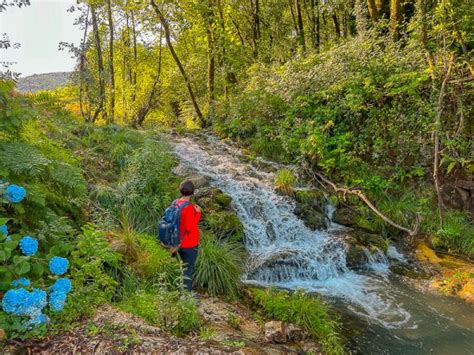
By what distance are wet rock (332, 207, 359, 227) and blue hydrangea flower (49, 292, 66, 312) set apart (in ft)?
24.2

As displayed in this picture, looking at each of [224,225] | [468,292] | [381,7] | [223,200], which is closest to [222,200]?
[223,200]

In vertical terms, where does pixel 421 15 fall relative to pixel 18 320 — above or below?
above

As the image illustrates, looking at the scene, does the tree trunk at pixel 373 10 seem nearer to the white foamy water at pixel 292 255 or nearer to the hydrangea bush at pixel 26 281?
the white foamy water at pixel 292 255

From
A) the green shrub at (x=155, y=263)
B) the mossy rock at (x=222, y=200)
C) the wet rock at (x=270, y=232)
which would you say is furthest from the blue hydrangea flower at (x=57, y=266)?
the wet rock at (x=270, y=232)

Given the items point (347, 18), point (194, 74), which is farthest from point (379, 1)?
point (194, 74)

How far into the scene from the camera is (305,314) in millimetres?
5309

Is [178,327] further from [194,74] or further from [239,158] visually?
[194,74]

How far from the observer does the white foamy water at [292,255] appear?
6.63 meters

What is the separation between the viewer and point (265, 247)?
26.8 feet

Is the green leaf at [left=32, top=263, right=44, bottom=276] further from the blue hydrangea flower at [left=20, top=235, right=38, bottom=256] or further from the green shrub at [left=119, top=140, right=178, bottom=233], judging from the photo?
the green shrub at [left=119, top=140, right=178, bottom=233]

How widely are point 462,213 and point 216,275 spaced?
21.8ft

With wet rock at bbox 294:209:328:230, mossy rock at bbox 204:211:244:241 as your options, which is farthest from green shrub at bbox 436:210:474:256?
mossy rock at bbox 204:211:244:241

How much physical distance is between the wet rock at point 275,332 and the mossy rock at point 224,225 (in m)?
2.80

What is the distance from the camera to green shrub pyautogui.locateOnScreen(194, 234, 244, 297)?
19.6ft
